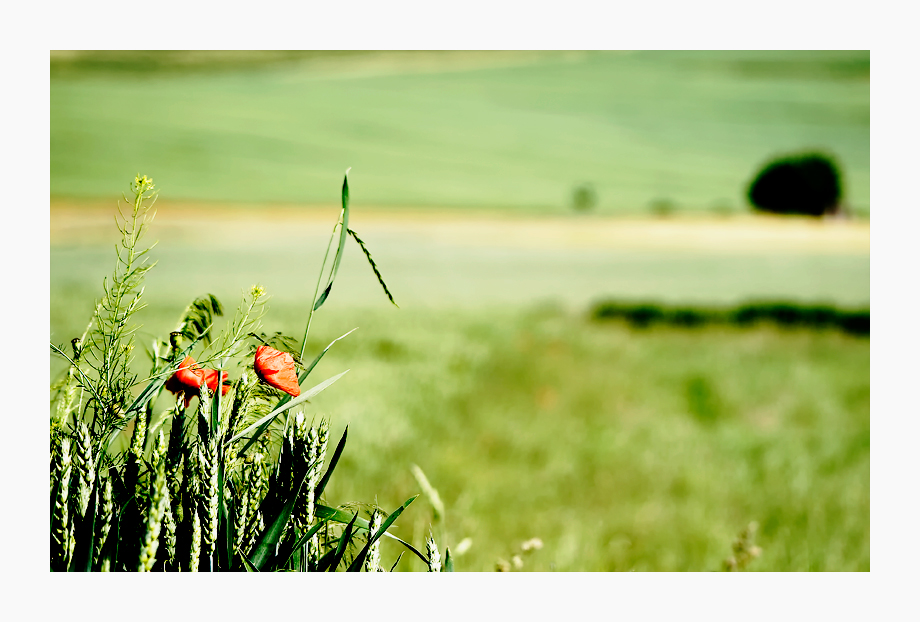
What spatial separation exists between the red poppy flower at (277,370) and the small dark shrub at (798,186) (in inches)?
98.1

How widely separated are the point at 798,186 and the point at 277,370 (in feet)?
8.73

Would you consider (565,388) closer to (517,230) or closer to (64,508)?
(517,230)

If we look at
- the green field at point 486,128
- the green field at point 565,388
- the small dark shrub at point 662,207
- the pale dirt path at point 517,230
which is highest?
the green field at point 486,128

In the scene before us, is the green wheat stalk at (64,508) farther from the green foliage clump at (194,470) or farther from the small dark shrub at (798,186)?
the small dark shrub at (798,186)

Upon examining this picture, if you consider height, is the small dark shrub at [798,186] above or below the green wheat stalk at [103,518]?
above

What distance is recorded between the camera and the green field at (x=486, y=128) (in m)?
2.16

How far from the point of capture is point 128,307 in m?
0.57

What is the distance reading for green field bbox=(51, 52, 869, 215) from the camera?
2.16m

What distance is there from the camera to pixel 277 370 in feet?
1.71

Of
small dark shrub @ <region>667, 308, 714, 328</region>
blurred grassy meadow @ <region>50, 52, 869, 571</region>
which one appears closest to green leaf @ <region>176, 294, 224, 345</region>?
blurred grassy meadow @ <region>50, 52, 869, 571</region>

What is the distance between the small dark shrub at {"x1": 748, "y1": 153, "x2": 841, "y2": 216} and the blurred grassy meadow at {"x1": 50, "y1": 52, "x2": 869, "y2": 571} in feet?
0.26

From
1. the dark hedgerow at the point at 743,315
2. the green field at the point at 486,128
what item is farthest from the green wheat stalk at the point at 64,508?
the dark hedgerow at the point at 743,315
